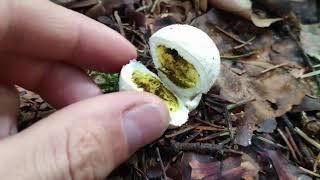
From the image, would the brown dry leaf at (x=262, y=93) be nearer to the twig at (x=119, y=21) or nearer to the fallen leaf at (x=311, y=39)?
the fallen leaf at (x=311, y=39)

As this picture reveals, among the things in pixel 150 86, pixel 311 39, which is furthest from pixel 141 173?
pixel 311 39

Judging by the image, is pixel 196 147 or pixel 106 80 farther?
pixel 106 80

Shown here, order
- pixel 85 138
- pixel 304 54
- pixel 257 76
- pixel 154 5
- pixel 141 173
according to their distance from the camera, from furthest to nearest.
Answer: pixel 154 5 < pixel 304 54 < pixel 257 76 < pixel 141 173 < pixel 85 138

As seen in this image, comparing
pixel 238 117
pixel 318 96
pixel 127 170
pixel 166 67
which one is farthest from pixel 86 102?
pixel 318 96

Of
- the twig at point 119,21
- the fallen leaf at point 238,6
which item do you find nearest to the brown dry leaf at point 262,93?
the fallen leaf at point 238,6

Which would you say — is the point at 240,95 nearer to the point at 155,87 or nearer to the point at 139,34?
the point at 155,87

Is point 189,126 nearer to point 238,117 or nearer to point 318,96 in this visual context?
point 238,117
